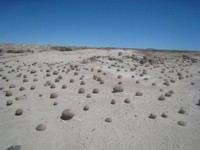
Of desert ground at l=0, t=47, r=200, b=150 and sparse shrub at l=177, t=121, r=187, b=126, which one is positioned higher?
sparse shrub at l=177, t=121, r=187, b=126

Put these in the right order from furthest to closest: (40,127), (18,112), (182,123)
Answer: (18,112) → (182,123) → (40,127)

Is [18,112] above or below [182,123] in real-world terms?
below

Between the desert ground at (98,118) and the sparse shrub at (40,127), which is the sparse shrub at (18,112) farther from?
the sparse shrub at (40,127)

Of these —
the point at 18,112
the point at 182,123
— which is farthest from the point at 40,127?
the point at 182,123

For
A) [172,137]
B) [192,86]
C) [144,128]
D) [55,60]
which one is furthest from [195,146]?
[55,60]

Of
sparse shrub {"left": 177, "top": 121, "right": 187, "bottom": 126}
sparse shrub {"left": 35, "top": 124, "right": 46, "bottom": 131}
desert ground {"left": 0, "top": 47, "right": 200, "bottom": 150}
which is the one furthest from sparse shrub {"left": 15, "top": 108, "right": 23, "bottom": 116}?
sparse shrub {"left": 177, "top": 121, "right": 187, "bottom": 126}

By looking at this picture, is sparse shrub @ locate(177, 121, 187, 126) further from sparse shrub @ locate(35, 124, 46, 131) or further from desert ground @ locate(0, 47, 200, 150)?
sparse shrub @ locate(35, 124, 46, 131)

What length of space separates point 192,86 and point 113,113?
7614 mm

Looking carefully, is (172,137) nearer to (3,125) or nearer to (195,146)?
(195,146)

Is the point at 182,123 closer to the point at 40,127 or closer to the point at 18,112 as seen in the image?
the point at 40,127

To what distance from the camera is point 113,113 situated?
7.25m

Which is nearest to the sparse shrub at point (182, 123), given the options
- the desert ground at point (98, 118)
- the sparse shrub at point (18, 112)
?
the desert ground at point (98, 118)

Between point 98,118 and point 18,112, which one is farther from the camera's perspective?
point 18,112

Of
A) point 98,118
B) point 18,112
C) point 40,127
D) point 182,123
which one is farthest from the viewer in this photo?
point 18,112
